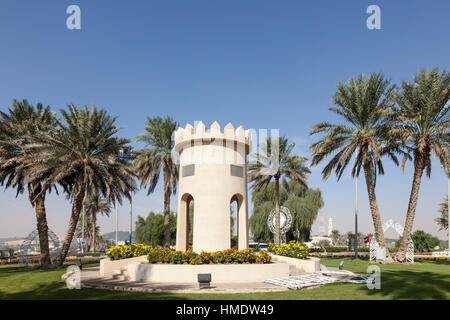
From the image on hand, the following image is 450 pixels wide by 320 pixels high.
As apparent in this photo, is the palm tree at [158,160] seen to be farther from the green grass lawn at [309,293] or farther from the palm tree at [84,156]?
the green grass lawn at [309,293]

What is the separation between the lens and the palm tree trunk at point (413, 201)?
29.1m

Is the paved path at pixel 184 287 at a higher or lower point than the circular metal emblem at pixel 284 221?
lower

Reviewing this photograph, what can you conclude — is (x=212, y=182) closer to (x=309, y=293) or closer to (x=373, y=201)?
(x=309, y=293)

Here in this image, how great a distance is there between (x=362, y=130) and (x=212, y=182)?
53.2 feet

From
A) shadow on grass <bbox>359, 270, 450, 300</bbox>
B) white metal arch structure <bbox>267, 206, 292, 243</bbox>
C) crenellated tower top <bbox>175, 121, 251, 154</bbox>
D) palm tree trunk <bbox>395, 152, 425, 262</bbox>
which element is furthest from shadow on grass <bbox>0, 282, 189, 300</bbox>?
white metal arch structure <bbox>267, 206, 292, 243</bbox>

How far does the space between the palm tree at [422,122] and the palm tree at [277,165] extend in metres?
9.90

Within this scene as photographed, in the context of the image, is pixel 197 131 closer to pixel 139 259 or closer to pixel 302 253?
pixel 139 259

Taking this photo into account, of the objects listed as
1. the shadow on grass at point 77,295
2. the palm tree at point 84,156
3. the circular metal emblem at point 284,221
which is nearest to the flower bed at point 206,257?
the shadow on grass at point 77,295

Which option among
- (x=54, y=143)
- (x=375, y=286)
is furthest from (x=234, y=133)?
(x=54, y=143)

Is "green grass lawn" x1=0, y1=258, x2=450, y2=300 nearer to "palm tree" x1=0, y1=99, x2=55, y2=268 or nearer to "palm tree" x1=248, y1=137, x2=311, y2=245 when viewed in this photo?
"palm tree" x1=0, y1=99, x2=55, y2=268

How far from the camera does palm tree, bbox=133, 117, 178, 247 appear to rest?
33.2 m
